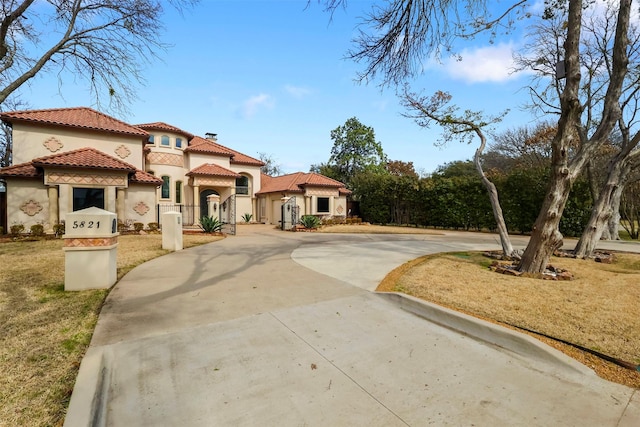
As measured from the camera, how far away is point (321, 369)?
2.98m

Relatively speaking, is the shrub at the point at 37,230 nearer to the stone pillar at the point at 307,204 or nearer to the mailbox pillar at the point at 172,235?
the mailbox pillar at the point at 172,235

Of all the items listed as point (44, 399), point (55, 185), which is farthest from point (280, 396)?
point (55, 185)

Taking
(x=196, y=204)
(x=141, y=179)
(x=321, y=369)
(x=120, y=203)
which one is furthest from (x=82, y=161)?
(x=321, y=369)

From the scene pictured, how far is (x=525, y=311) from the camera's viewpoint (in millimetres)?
4418

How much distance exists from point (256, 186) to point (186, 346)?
25798 mm

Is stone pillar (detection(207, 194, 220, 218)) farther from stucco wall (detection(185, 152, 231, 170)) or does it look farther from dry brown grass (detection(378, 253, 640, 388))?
dry brown grass (detection(378, 253, 640, 388))

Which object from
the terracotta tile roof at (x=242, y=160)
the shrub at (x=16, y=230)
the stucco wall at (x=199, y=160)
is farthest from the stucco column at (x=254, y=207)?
the shrub at (x=16, y=230)

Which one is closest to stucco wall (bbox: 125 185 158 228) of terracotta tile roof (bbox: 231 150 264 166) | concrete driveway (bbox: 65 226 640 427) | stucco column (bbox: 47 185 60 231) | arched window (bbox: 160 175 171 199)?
stucco column (bbox: 47 185 60 231)

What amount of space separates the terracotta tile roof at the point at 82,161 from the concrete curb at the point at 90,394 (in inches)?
587

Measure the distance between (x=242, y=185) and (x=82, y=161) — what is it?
13.9 m

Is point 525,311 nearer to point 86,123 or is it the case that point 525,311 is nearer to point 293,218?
point 293,218

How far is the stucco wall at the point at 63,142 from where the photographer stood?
1602 centimetres

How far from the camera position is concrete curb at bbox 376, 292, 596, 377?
3026 millimetres

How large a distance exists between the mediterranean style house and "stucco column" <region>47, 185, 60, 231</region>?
0.04 meters
